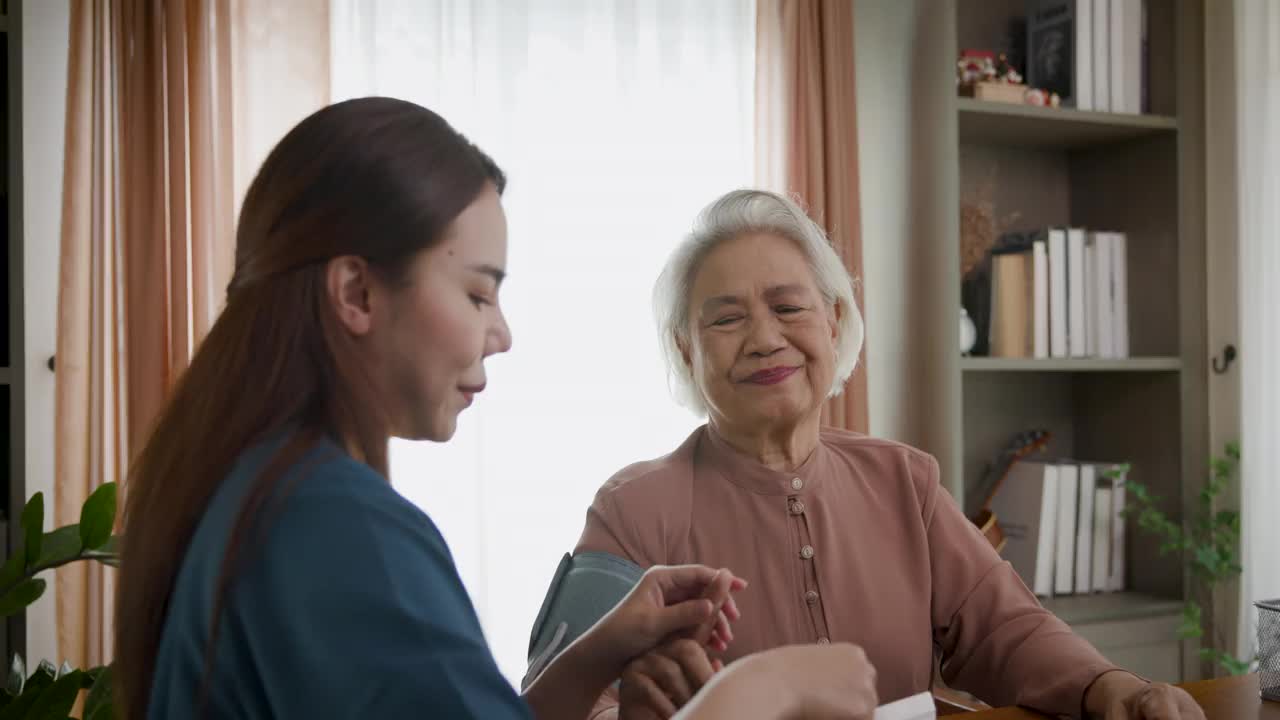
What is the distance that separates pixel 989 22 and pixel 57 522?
268 centimetres

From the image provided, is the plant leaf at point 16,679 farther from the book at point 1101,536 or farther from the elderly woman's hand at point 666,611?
the book at point 1101,536

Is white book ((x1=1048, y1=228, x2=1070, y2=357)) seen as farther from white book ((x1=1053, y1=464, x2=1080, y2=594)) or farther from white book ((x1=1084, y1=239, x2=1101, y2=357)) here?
white book ((x1=1053, y1=464, x2=1080, y2=594))

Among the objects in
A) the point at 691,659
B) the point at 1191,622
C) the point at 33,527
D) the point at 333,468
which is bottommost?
the point at 1191,622

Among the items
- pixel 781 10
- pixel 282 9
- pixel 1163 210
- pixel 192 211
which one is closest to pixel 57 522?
pixel 192 211

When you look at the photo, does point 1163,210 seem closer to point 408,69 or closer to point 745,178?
point 745,178

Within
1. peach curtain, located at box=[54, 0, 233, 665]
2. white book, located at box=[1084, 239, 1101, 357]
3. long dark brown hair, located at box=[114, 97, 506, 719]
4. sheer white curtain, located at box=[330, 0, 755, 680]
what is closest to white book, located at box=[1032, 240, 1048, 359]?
white book, located at box=[1084, 239, 1101, 357]

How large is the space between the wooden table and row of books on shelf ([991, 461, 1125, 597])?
1.47m

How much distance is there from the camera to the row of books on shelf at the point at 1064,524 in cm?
297

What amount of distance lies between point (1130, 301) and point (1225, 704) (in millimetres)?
2026

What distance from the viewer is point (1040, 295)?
295 cm

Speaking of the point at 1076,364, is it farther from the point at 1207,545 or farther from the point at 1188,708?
the point at 1188,708

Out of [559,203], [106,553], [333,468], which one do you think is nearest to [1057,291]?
[559,203]

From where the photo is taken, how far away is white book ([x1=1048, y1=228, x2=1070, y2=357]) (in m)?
2.96

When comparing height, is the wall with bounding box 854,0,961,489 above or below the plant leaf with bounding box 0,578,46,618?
above
